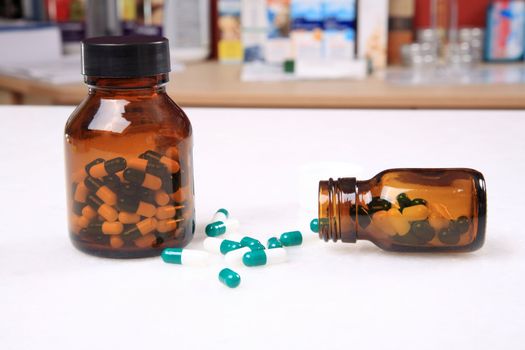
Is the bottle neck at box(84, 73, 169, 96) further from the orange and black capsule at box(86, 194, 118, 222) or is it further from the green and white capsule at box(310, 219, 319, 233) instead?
the green and white capsule at box(310, 219, 319, 233)

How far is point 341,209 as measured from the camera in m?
0.71

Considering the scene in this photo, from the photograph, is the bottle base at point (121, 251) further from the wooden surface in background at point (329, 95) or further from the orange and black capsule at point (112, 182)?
the wooden surface in background at point (329, 95)

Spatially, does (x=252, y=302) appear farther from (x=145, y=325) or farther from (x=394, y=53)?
(x=394, y=53)

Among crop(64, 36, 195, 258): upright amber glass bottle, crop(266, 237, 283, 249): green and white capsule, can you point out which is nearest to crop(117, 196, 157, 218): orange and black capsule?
crop(64, 36, 195, 258): upright amber glass bottle

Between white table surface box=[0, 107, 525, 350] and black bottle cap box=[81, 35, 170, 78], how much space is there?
16 cm

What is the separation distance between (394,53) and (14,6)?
1.29 metres

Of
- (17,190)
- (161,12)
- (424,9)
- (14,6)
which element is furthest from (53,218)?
(14,6)

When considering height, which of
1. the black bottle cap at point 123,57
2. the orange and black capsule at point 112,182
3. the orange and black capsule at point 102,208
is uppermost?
the black bottle cap at point 123,57

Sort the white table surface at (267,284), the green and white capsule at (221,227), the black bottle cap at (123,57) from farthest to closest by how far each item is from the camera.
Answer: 1. the green and white capsule at (221,227)
2. the black bottle cap at (123,57)
3. the white table surface at (267,284)

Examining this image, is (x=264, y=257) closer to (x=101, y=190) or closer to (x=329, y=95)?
(x=101, y=190)

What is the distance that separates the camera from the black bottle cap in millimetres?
662

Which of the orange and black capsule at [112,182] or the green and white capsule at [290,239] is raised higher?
the orange and black capsule at [112,182]

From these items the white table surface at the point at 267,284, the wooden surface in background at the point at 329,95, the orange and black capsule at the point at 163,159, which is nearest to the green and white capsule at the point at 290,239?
the white table surface at the point at 267,284

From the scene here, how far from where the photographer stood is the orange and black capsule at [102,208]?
686 millimetres
